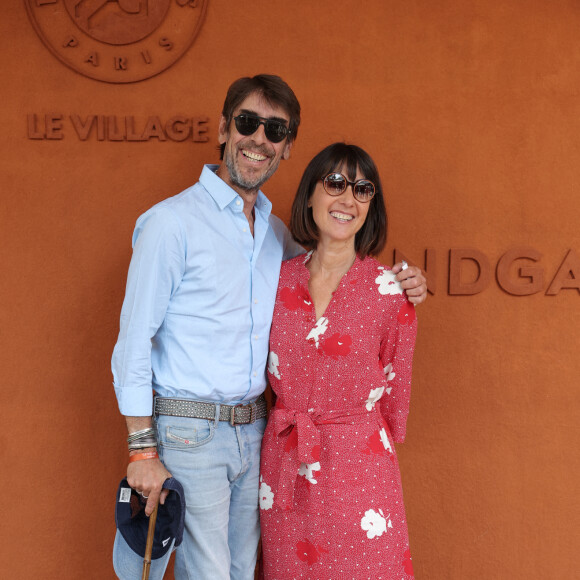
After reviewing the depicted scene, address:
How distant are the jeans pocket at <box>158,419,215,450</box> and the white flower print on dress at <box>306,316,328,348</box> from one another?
0.43 meters

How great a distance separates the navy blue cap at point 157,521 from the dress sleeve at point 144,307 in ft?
0.81

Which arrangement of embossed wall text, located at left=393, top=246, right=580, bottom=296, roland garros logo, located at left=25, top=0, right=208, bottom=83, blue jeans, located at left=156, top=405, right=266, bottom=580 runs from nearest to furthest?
blue jeans, located at left=156, top=405, right=266, bottom=580 < roland garros logo, located at left=25, top=0, right=208, bottom=83 < embossed wall text, located at left=393, top=246, right=580, bottom=296

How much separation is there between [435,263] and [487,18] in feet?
3.43

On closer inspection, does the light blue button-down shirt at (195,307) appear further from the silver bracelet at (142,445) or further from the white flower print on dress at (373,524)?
the white flower print on dress at (373,524)

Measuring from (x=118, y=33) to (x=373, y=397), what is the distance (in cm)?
169

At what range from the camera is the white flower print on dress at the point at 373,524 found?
6.20 feet

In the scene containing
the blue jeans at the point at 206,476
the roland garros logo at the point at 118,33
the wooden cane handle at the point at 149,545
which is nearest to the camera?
the wooden cane handle at the point at 149,545

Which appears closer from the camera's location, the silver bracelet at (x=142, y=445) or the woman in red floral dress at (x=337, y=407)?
the silver bracelet at (x=142, y=445)

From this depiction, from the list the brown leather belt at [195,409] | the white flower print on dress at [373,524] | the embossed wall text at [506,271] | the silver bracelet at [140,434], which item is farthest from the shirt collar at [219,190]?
the white flower print on dress at [373,524]

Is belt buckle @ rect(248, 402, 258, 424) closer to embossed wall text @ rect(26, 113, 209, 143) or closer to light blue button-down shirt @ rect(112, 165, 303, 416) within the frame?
light blue button-down shirt @ rect(112, 165, 303, 416)

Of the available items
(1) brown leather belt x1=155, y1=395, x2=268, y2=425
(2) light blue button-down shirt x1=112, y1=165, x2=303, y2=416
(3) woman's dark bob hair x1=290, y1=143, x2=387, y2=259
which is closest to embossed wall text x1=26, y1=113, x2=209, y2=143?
(2) light blue button-down shirt x1=112, y1=165, x2=303, y2=416

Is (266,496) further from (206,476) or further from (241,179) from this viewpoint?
(241,179)

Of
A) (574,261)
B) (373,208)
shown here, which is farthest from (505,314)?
(373,208)

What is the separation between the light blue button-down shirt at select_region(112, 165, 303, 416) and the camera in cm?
178
